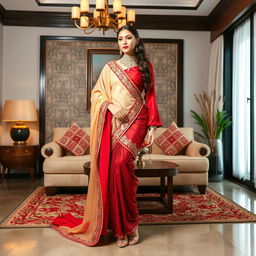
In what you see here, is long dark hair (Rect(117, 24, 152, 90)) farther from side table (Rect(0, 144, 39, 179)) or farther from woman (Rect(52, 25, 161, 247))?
side table (Rect(0, 144, 39, 179))

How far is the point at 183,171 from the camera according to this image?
14.6 feet

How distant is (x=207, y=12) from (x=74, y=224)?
429cm

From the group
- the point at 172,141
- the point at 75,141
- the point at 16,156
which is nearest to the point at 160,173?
the point at 172,141

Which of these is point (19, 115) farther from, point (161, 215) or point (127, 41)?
point (127, 41)

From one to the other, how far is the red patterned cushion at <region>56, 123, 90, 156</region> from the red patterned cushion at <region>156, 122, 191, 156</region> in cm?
108

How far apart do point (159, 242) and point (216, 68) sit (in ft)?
12.7

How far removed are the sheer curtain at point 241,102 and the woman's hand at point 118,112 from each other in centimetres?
307

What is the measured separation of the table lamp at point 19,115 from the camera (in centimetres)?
530

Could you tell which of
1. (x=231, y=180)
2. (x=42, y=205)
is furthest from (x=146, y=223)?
(x=231, y=180)

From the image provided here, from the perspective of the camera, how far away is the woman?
8.20 feet

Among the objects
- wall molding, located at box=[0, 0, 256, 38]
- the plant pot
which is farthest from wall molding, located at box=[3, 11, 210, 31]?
the plant pot

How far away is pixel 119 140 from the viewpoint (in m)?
2.58

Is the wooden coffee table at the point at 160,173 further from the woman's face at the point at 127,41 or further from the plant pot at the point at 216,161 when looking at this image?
the plant pot at the point at 216,161

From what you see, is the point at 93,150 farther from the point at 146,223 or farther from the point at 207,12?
the point at 207,12
